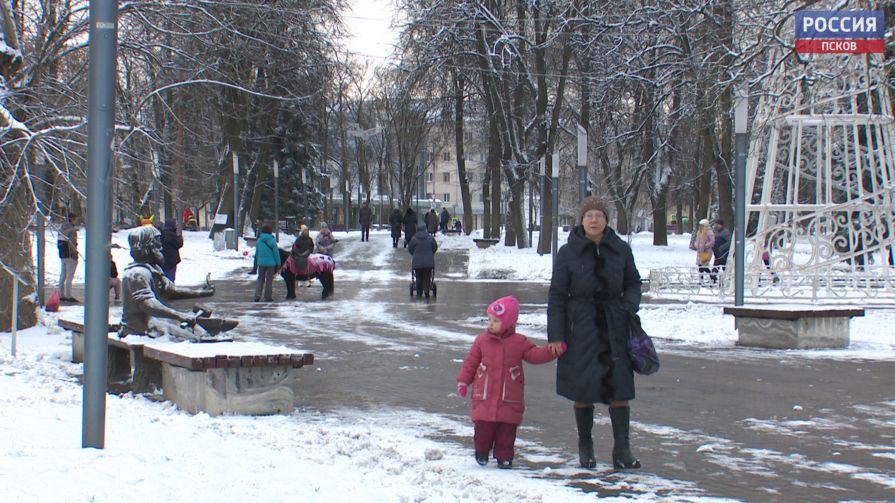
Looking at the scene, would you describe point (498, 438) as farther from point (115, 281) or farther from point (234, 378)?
point (115, 281)

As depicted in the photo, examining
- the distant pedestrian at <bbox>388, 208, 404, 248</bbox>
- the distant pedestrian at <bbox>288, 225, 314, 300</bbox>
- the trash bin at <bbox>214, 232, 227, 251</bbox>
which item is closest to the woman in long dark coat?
the distant pedestrian at <bbox>288, 225, 314, 300</bbox>

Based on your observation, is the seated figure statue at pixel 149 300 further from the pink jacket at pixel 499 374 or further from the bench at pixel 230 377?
the pink jacket at pixel 499 374

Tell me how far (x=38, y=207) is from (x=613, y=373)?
7604mm

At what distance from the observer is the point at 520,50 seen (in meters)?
37.0

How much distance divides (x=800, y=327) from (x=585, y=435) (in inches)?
312

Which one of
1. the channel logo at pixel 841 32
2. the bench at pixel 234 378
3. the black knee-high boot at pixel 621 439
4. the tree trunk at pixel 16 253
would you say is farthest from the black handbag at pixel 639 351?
the channel logo at pixel 841 32

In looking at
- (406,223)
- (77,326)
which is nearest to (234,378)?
(77,326)

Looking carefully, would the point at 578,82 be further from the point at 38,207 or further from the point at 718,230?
the point at 38,207

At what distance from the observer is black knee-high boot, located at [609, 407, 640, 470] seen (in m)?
6.67

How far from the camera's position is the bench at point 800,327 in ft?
45.0

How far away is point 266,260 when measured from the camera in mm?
21375

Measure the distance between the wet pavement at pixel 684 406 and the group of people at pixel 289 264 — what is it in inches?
131

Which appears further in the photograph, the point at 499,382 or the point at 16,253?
the point at 16,253

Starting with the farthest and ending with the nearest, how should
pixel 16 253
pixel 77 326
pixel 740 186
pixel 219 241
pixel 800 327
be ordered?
pixel 219 241, pixel 740 186, pixel 16 253, pixel 800 327, pixel 77 326
